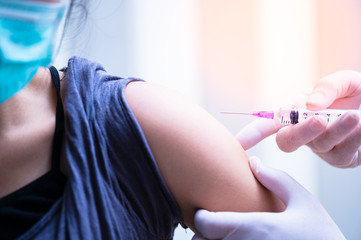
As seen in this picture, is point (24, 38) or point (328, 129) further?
point (328, 129)

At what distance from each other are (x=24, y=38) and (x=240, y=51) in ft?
3.67

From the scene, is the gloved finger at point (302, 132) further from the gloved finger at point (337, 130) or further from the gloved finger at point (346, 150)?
the gloved finger at point (346, 150)

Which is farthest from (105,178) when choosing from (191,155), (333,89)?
(333,89)

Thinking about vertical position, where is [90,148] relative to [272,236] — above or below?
above

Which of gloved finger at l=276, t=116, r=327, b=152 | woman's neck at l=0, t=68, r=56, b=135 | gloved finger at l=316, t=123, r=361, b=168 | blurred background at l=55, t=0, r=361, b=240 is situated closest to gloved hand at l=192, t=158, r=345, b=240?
gloved finger at l=276, t=116, r=327, b=152

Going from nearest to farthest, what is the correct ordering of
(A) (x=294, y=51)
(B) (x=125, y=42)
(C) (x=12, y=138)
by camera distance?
(C) (x=12, y=138) < (B) (x=125, y=42) < (A) (x=294, y=51)

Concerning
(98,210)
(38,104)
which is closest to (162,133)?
(98,210)

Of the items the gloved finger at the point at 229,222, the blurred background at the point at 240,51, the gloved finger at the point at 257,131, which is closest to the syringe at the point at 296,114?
the gloved finger at the point at 257,131

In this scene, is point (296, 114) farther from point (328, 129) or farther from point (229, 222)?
point (229, 222)

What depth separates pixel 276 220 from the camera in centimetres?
74

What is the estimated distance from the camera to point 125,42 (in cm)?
145

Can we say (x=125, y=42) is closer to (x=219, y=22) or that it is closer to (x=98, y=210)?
(x=219, y=22)

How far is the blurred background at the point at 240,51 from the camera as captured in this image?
56.7 inches

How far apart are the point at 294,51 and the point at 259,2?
0.94 feet
